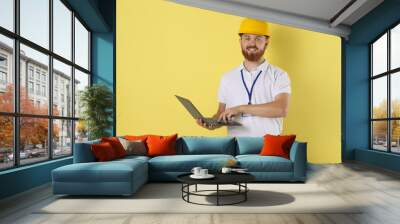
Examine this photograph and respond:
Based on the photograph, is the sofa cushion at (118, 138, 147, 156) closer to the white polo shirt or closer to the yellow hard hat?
the white polo shirt

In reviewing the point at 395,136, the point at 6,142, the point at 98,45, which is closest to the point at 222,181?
the point at 6,142

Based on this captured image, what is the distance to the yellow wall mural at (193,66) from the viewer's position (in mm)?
8180

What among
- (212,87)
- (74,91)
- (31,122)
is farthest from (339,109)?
(31,122)

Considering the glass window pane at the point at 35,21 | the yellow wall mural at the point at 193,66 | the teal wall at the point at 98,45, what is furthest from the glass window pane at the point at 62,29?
the yellow wall mural at the point at 193,66

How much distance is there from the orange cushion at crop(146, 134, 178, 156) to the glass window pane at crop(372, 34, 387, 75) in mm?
5083

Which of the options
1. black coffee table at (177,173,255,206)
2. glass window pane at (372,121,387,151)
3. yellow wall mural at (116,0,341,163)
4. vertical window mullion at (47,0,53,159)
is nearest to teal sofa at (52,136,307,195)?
black coffee table at (177,173,255,206)

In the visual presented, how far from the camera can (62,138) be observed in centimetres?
703

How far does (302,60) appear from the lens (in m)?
8.39

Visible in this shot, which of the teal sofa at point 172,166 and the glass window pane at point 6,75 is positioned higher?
the glass window pane at point 6,75

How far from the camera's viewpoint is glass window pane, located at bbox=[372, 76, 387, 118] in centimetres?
867

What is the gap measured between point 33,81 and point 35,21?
2.99 feet

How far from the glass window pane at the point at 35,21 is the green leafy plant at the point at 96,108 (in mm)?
1743

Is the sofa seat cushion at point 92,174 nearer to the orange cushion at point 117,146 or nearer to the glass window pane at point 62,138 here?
the orange cushion at point 117,146

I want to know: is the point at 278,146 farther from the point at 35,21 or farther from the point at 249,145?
the point at 35,21
